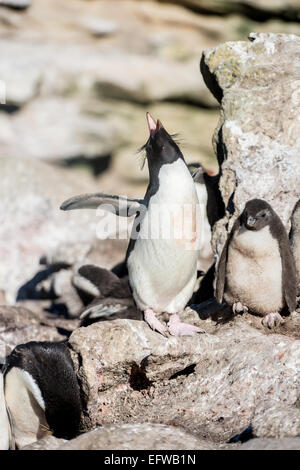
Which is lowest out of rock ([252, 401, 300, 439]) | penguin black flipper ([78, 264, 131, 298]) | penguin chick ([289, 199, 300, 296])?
penguin black flipper ([78, 264, 131, 298])

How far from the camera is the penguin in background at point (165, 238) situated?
4.59 meters

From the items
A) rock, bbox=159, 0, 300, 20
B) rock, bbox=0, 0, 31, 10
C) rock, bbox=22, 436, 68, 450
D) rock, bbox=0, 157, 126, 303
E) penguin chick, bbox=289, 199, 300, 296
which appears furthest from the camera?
rock, bbox=159, 0, 300, 20

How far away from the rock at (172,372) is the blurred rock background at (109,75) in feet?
28.3

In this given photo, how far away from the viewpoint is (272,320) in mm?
4383

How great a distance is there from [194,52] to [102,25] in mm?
1874

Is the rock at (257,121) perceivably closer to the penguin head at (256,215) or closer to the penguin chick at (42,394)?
the penguin head at (256,215)

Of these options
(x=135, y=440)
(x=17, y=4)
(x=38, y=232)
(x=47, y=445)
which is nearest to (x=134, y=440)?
(x=135, y=440)

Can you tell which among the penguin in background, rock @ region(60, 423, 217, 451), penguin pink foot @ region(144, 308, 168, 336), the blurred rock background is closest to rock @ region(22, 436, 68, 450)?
rock @ region(60, 423, 217, 451)

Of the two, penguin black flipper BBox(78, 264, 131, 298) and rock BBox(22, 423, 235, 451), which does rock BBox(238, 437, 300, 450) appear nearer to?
rock BBox(22, 423, 235, 451)

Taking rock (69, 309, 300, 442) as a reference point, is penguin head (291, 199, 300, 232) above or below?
above

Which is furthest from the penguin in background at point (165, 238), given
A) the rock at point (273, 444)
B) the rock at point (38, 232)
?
the rock at point (38, 232)

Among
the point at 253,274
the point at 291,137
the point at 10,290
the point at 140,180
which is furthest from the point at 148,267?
the point at 140,180

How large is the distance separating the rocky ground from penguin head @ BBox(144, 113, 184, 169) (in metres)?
0.63

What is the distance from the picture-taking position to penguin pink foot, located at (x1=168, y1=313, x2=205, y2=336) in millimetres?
4309
